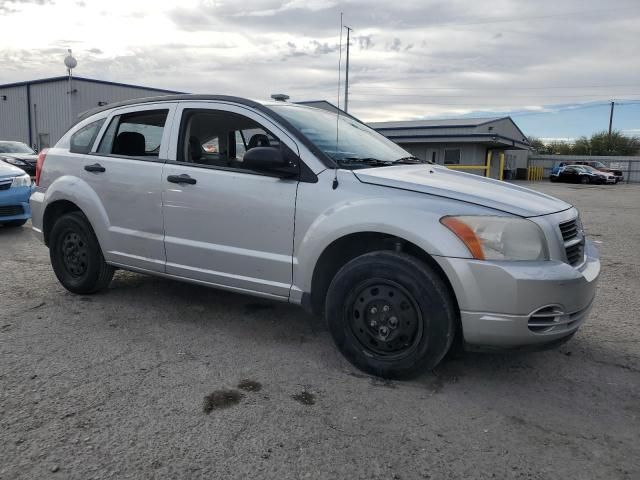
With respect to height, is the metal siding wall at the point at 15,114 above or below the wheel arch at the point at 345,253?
above

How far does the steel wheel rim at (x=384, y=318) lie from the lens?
322cm

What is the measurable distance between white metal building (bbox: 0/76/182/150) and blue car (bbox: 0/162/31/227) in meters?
21.6

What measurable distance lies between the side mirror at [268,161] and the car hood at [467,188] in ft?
1.57

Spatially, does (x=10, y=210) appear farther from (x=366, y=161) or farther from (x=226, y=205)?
(x=366, y=161)

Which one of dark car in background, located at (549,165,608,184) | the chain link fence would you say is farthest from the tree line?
dark car in background, located at (549,165,608,184)

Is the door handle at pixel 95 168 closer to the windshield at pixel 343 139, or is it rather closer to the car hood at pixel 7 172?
the windshield at pixel 343 139

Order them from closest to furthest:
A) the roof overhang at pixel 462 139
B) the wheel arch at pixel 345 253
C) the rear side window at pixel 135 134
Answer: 1. the wheel arch at pixel 345 253
2. the rear side window at pixel 135 134
3. the roof overhang at pixel 462 139

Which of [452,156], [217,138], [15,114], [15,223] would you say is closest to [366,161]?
[217,138]

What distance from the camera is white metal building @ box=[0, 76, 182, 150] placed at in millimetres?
29031

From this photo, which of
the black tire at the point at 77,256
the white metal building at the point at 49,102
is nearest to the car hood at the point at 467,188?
the black tire at the point at 77,256

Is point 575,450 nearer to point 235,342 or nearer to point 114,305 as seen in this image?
point 235,342

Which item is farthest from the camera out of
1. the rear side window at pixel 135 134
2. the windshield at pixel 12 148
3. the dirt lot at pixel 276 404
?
the windshield at pixel 12 148

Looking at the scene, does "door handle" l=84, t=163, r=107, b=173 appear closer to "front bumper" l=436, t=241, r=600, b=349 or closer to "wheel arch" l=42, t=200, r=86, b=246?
"wheel arch" l=42, t=200, r=86, b=246

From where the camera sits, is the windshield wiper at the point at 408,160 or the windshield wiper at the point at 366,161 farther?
the windshield wiper at the point at 408,160
